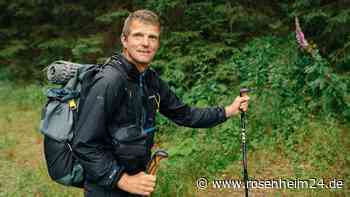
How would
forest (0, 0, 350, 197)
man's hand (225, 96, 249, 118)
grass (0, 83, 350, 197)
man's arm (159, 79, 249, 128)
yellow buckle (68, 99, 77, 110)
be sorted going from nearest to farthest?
yellow buckle (68, 99, 77, 110)
man's arm (159, 79, 249, 128)
man's hand (225, 96, 249, 118)
grass (0, 83, 350, 197)
forest (0, 0, 350, 197)

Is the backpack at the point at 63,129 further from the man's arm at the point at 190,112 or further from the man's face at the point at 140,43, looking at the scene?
the man's arm at the point at 190,112

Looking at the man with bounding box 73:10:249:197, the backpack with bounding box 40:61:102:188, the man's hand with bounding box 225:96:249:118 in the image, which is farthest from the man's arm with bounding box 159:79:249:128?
the backpack with bounding box 40:61:102:188

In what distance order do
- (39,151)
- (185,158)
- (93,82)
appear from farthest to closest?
(39,151) < (185,158) < (93,82)

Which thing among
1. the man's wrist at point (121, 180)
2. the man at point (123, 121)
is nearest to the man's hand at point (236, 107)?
the man at point (123, 121)

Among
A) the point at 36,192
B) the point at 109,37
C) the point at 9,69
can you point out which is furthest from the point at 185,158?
the point at 9,69

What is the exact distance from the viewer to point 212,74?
8.35 metres

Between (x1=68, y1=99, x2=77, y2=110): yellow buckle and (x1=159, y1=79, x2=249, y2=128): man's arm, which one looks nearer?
(x1=68, y1=99, x2=77, y2=110): yellow buckle

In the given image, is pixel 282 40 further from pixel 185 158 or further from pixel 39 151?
pixel 39 151

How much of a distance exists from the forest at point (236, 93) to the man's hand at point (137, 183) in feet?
8.88

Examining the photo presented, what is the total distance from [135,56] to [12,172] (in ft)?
16.3

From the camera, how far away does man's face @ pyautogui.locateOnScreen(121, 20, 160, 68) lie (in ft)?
8.60

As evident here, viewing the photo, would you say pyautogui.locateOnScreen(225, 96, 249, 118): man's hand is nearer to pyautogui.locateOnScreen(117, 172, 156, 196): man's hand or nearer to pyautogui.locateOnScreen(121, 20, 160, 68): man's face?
pyautogui.locateOnScreen(121, 20, 160, 68): man's face

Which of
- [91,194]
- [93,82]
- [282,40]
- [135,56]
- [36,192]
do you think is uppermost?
[282,40]

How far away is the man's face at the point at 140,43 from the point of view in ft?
8.60
